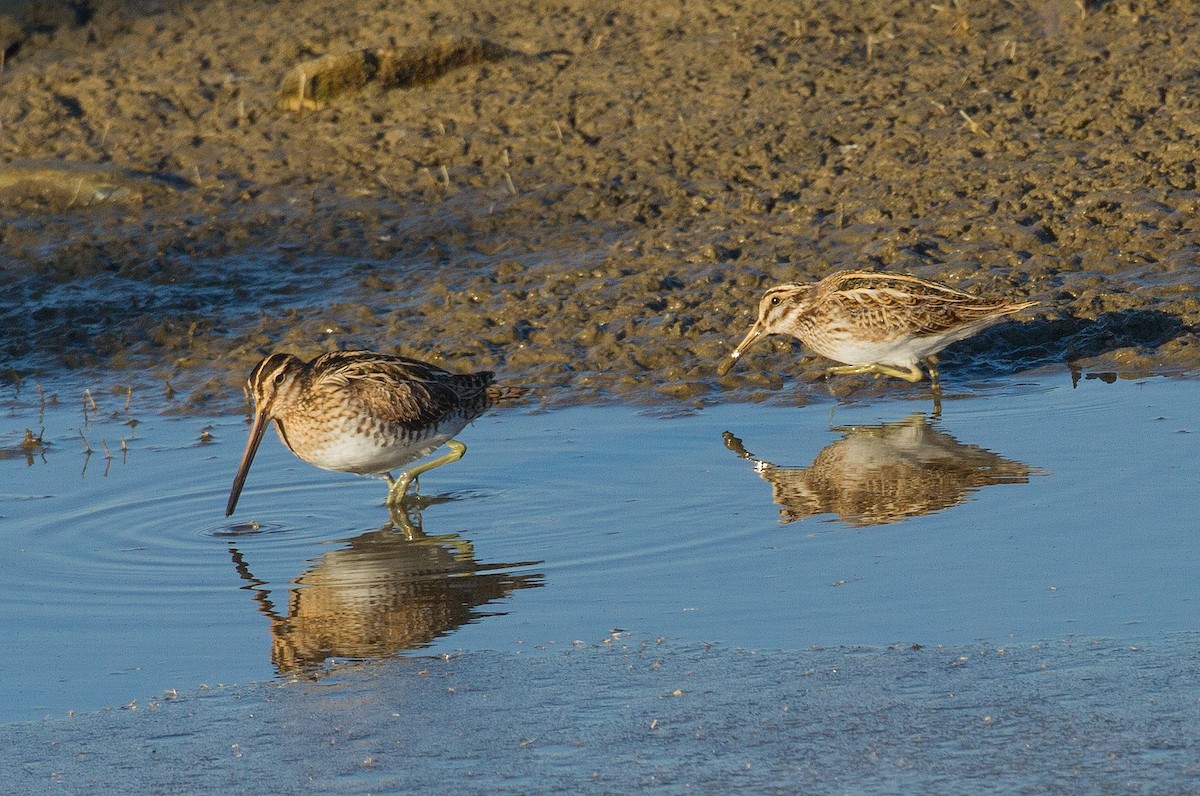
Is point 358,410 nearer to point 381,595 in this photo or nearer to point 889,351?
point 381,595

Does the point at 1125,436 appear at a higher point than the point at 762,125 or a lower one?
lower

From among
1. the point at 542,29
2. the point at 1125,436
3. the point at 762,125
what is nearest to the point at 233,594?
the point at 1125,436

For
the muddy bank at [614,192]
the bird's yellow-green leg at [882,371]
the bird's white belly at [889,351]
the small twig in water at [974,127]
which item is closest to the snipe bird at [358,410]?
the muddy bank at [614,192]

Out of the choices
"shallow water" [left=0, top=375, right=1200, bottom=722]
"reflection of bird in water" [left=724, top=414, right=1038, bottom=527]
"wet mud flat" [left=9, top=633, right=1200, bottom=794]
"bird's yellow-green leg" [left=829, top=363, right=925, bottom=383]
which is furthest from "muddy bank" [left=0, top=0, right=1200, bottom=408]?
"wet mud flat" [left=9, top=633, right=1200, bottom=794]

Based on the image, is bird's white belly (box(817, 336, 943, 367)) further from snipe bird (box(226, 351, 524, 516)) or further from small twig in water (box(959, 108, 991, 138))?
small twig in water (box(959, 108, 991, 138))

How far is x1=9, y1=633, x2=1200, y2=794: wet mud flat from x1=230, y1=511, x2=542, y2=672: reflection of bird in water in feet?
1.06

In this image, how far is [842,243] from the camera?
11.0m

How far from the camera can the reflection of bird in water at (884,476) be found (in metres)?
7.27

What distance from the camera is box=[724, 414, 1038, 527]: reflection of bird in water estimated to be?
7.27 meters

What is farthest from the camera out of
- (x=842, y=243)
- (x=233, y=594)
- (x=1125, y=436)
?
(x=842, y=243)

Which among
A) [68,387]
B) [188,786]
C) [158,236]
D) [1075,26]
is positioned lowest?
[188,786]

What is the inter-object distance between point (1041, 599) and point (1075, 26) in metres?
8.34

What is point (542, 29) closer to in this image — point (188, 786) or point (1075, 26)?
point (1075, 26)

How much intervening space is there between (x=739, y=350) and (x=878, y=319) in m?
0.79
